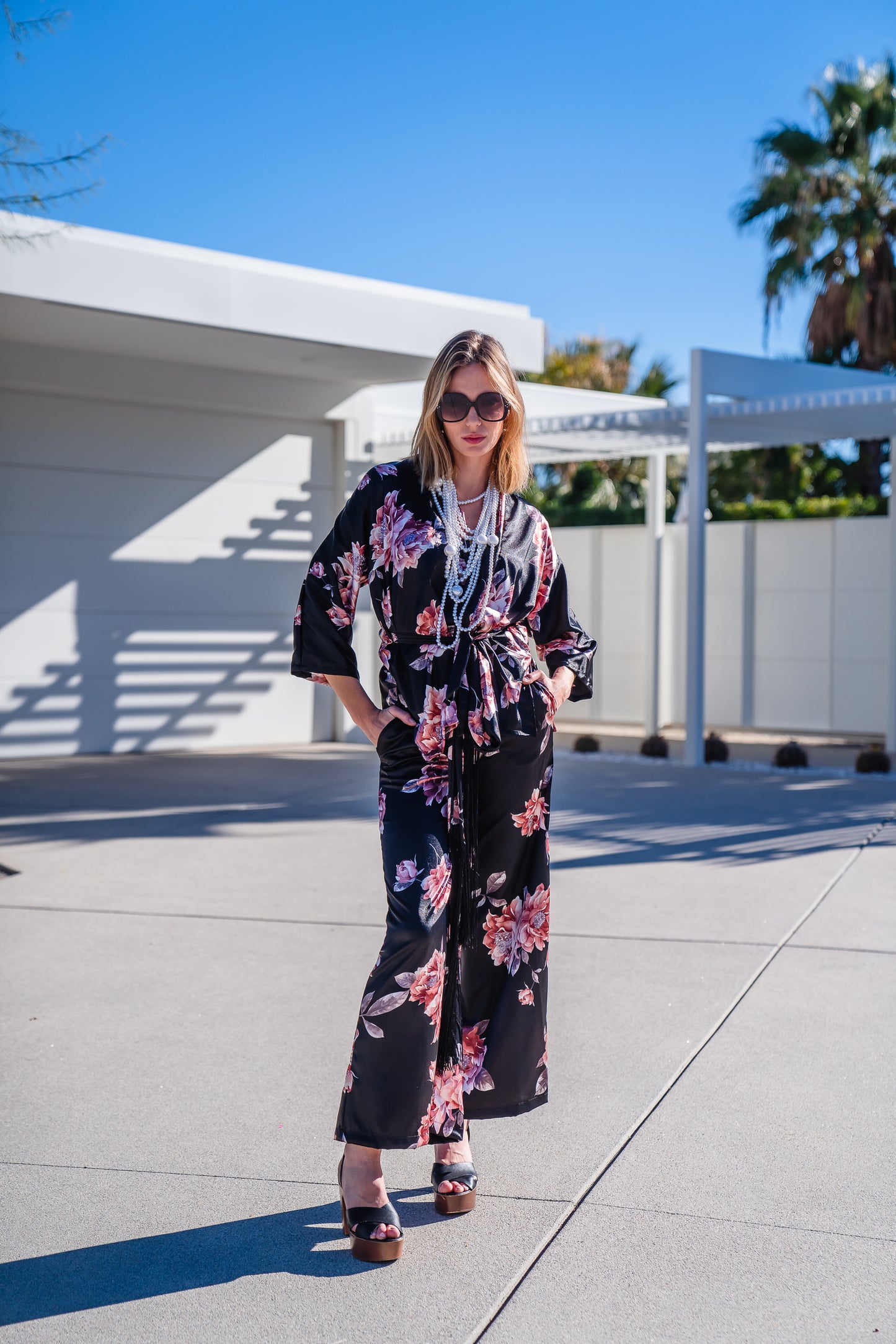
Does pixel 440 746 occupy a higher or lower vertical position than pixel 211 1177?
higher

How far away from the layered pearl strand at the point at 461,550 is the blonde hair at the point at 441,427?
4 cm

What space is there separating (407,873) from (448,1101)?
0.49 metres

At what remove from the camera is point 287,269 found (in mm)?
11375

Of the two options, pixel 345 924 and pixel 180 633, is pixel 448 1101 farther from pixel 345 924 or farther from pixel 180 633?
pixel 180 633

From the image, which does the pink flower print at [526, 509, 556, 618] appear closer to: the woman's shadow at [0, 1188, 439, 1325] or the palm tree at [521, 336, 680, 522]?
the woman's shadow at [0, 1188, 439, 1325]

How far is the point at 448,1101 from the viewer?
9.52ft

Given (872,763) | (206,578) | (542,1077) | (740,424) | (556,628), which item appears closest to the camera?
(542,1077)

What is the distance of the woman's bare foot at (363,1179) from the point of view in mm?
2760

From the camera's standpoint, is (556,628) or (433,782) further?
(556,628)

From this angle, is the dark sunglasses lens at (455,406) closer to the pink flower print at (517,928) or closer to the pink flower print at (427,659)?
the pink flower print at (427,659)

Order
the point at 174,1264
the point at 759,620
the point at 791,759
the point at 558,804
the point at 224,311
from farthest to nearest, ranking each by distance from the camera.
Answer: the point at 759,620 < the point at 791,759 < the point at 224,311 < the point at 558,804 < the point at 174,1264

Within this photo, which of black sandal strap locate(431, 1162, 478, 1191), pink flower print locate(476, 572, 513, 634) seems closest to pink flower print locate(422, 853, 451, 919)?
pink flower print locate(476, 572, 513, 634)

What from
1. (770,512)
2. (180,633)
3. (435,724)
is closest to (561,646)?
(435,724)

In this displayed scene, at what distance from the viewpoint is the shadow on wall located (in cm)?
1171
